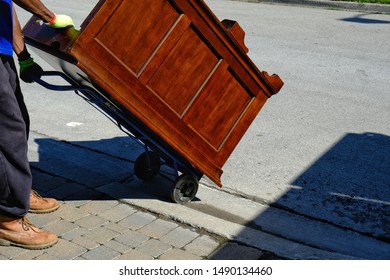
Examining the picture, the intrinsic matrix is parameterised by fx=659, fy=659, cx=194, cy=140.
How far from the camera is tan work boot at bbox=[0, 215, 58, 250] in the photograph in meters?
3.99

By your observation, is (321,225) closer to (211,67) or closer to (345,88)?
(211,67)

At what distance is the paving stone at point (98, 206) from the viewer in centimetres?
454

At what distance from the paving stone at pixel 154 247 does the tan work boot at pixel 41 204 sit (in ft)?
2.67

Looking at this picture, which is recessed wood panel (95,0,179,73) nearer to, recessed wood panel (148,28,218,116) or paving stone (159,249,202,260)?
recessed wood panel (148,28,218,116)

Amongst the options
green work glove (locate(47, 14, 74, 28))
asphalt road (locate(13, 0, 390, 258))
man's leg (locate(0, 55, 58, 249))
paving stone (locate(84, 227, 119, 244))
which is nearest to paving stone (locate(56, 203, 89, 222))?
paving stone (locate(84, 227, 119, 244))

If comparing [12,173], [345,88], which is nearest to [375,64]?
[345,88]

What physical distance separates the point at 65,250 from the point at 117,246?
312mm

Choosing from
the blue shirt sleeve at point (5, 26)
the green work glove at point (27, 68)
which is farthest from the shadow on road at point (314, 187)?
the blue shirt sleeve at point (5, 26)

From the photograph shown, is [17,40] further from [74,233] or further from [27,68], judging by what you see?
[74,233]

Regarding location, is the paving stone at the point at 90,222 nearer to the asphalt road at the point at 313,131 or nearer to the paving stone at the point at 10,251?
the paving stone at the point at 10,251

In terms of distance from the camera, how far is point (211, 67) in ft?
13.9

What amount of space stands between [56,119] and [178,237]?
301 centimetres

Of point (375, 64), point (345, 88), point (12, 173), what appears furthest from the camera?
point (375, 64)

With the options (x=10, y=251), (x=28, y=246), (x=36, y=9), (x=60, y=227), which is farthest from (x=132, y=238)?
(x=36, y=9)
